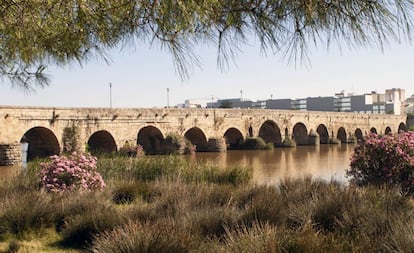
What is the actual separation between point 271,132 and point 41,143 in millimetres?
17490

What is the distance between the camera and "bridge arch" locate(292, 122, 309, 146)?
117ft

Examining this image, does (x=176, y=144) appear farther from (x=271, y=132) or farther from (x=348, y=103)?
(x=348, y=103)

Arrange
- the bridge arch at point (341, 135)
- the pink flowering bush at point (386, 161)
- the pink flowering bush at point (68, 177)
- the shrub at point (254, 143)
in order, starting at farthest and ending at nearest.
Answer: the bridge arch at point (341, 135), the shrub at point (254, 143), the pink flowering bush at point (386, 161), the pink flowering bush at point (68, 177)

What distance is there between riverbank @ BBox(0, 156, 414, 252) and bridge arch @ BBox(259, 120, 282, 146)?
25.6m

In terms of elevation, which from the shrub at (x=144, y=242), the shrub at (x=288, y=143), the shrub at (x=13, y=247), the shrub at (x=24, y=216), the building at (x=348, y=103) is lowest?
the shrub at (x=288, y=143)

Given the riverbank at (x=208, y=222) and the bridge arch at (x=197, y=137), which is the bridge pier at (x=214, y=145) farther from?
the riverbank at (x=208, y=222)

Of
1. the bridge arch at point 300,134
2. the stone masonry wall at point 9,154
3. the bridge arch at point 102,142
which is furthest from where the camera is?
the bridge arch at point 300,134

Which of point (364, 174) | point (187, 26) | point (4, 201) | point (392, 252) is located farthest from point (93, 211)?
point (364, 174)

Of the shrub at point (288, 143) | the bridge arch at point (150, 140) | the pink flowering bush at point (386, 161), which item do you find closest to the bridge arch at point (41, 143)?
the bridge arch at point (150, 140)

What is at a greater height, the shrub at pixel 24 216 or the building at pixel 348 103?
the building at pixel 348 103

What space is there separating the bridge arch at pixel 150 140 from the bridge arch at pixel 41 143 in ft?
18.2

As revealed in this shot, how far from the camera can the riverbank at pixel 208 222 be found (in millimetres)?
3814

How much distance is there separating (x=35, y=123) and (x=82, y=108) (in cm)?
252

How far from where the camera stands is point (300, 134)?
119 feet
